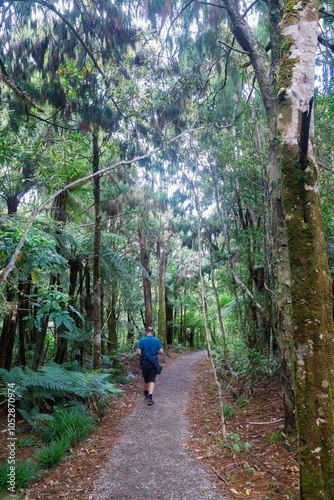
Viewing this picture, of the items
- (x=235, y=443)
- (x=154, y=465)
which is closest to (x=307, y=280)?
(x=154, y=465)

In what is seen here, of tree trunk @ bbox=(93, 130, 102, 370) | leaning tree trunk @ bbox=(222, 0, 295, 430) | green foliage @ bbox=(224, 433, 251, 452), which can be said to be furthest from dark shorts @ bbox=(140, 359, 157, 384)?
leaning tree trunk @ bbox=(222, 0, 295, 430)

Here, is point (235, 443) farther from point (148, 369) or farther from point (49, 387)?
point (49, 387)

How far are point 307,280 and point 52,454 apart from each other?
170 inches

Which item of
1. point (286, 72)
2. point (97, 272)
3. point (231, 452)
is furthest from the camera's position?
point (97, 272)

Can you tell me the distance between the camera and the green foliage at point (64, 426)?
5118 millimetres

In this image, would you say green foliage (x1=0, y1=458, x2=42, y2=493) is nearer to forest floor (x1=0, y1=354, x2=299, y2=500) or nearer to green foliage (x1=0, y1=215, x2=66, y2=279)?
forest floor (x1=0, y1=354, x2=299, y2=500)

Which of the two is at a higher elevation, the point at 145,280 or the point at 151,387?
the point at 145,280

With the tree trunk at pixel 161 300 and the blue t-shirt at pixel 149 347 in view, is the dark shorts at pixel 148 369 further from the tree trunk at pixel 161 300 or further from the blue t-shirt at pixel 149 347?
the tree trunk at pixel 161 300

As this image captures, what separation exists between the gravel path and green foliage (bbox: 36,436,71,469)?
0.69m

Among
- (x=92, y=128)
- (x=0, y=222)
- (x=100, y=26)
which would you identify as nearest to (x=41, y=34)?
(x=100, y=26)

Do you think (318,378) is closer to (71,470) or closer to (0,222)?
(71,470)

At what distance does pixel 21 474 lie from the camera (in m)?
3.83

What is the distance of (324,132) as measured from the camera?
7.43m

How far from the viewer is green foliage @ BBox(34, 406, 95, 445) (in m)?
5.12
